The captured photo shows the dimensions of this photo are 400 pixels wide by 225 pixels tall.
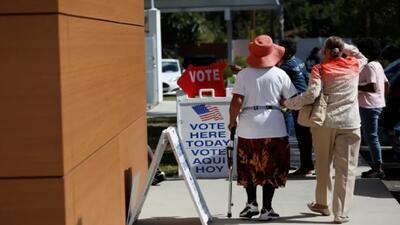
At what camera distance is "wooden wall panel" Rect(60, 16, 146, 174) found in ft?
15.0

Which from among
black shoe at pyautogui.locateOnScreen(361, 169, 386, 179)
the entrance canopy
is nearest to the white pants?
black shoe at pyautogui.locateOnScreen(361, 169, 386, 179)

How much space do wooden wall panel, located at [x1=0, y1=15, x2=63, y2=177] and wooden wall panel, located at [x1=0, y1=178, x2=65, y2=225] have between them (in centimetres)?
6

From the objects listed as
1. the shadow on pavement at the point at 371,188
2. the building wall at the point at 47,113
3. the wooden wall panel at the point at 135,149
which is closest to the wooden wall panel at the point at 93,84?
the building wall at the point at 47,113

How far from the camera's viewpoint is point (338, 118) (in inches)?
288

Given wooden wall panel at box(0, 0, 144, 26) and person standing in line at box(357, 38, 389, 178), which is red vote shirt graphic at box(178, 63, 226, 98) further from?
wooden wall panel at box(0, 0, 144, 26)

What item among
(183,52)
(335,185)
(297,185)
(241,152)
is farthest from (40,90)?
(183,52)

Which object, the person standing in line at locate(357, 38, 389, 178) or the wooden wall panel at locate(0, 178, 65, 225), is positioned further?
the person standing in line at locate(357, 38, 389, 178)

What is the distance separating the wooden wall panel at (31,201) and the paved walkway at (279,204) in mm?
3146

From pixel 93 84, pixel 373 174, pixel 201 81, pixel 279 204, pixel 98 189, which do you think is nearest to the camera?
pixel 93 84

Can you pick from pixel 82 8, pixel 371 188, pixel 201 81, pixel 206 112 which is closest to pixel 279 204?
pixel 371 188

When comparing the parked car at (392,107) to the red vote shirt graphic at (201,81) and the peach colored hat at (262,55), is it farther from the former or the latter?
the peach colored hat at (262,55)

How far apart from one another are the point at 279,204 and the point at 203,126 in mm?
1928

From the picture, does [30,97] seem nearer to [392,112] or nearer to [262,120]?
[262,120]

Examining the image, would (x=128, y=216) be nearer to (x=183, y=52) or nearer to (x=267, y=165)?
(x=267, y=165)
